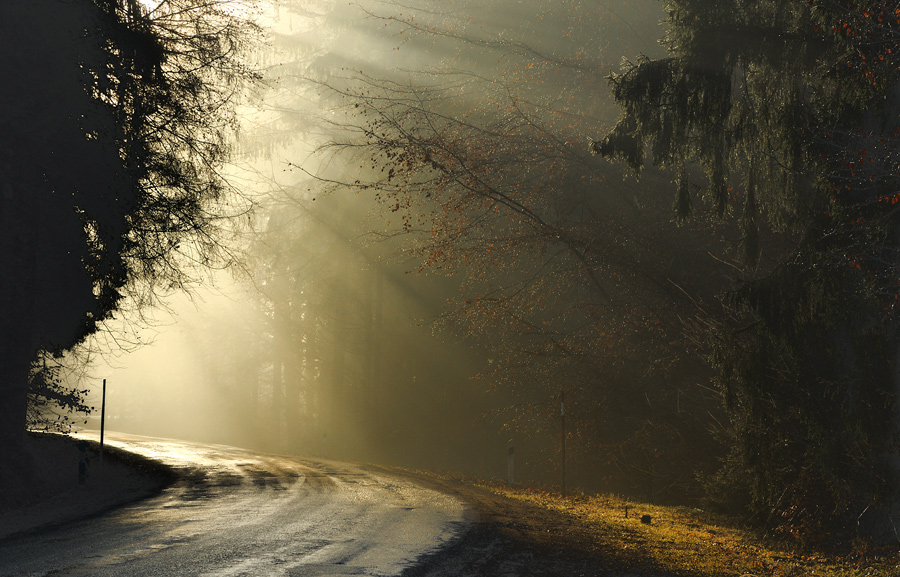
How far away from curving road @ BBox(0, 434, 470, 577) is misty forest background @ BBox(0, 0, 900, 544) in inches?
153

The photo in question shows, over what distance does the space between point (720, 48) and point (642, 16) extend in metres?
9.32

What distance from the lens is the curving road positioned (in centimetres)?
671

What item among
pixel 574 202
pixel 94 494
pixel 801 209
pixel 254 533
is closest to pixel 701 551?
pixel 801 209

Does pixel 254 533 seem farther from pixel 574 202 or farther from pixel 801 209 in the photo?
pixel 574 202

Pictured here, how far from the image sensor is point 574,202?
1702cm

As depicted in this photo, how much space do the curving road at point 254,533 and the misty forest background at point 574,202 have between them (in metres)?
3.88

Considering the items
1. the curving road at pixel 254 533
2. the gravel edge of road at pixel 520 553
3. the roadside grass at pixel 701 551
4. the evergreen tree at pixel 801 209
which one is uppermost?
the evergreen tree at pixel 801 209

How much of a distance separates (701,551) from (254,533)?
4.87m

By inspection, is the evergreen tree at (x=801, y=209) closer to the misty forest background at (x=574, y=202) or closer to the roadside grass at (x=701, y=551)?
the misty forest background at (x=574, y=202)

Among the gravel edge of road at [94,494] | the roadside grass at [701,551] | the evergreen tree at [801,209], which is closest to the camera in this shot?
the roadside grass at [701,551]

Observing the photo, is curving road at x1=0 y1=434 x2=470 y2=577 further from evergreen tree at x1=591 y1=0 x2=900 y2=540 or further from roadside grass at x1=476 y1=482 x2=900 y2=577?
evergreen tree at x1=591 y1=0 x2=900 y2=540

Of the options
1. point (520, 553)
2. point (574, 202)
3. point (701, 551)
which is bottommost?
point (701, 551)

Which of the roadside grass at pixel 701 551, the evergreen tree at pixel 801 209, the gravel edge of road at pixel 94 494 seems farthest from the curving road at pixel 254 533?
the evergreen tree at pixel 801 209

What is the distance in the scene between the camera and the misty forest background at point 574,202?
9805mm
